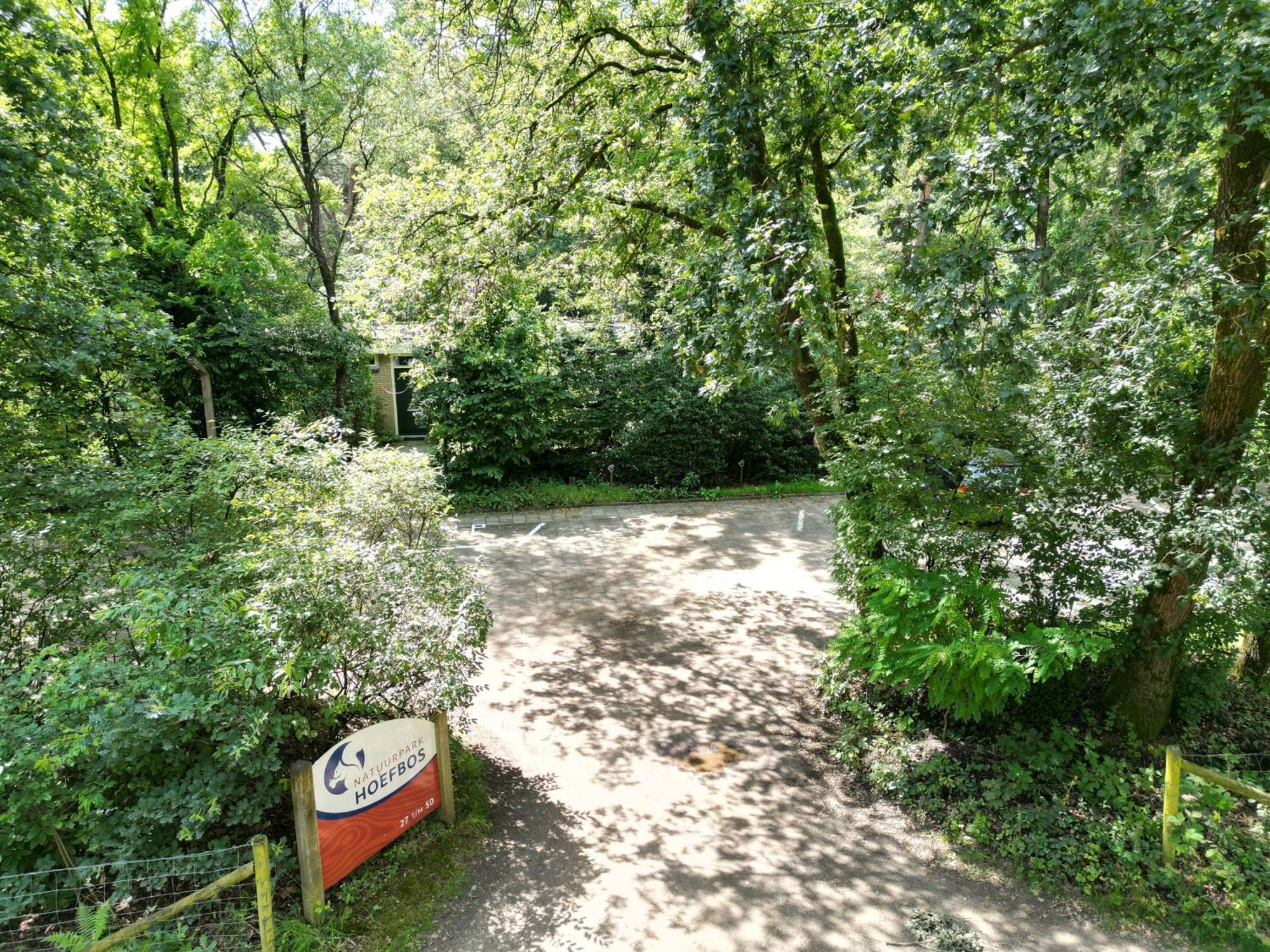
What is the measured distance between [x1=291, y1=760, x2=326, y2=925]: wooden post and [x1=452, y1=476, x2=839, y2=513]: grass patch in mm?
8398

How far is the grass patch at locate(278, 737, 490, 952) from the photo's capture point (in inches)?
135

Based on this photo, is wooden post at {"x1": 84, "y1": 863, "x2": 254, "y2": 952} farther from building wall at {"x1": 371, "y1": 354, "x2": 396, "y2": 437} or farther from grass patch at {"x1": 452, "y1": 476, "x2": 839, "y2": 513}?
building wall at {"x1": 371, "y1": 354, "x2": 396, "y2": 437}

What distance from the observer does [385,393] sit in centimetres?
1691

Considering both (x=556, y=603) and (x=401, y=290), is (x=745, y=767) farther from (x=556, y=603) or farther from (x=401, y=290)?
(x=401, y=290)

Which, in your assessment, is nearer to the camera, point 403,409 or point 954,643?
point 954,643

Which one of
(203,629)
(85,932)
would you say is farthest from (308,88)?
(85,932)

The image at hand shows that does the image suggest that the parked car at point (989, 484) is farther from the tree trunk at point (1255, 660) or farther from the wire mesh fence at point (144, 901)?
the wire mesh fence at point (144, 901)

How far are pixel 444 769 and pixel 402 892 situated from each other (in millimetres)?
717

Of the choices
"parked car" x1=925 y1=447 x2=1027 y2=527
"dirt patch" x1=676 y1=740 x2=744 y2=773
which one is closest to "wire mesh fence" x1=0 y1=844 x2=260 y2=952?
"dirt patch" x1=676 y1=740 x2=744 y2=773

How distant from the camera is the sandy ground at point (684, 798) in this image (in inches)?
143

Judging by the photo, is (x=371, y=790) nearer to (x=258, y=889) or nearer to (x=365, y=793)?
(x=365, y=793)

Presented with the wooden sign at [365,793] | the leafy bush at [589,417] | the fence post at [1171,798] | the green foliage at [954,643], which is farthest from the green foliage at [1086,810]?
the leafy bush at [589,417]

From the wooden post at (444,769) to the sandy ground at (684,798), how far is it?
0.33m

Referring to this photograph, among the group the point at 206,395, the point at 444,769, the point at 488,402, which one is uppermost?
the point at 206,395
